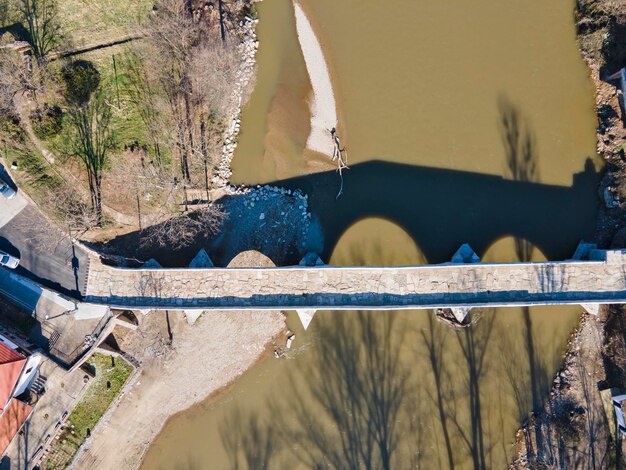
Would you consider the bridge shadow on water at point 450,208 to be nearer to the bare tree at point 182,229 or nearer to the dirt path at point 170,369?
the bare tree at point 182,229

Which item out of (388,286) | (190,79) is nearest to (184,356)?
(388,286)

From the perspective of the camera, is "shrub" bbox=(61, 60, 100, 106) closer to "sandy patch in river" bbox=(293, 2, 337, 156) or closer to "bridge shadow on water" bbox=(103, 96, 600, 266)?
"bridge shadow on water" bbox=(103, 96, 600, 266)

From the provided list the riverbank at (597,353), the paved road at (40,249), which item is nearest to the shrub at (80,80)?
the paved road at (40,249)

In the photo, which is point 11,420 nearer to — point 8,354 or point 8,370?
point 8,370

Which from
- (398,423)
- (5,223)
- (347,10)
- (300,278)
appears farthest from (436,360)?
(5,223)

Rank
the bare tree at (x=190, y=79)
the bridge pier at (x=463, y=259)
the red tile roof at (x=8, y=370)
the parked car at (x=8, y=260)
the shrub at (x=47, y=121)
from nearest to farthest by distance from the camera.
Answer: the red tile roof at (x=8, y=370), the parked car at (x=8, y=260), the bridge pier at (x=463, y=259), the shrub at (x=47, y=121), the bare tree at (x=190, y=79)

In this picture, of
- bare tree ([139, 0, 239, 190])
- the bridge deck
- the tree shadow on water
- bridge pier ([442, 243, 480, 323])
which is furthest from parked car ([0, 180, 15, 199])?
bridge pier ([442, 243, 480, 323])
